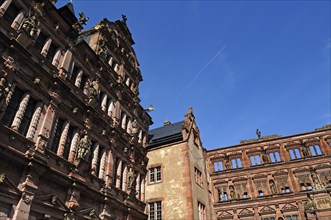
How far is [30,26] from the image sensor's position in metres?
13.3

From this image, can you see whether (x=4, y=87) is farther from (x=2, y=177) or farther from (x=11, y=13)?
(x=11, y=13)

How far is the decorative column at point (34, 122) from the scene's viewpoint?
41.3 feet

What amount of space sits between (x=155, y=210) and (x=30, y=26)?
60.1ft

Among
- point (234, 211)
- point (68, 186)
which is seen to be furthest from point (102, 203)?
point (234, 211)

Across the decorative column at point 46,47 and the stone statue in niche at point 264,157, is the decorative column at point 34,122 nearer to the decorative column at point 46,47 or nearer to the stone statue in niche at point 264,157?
the decorative column at point 46,47

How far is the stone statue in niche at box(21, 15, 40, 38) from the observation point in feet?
42.6

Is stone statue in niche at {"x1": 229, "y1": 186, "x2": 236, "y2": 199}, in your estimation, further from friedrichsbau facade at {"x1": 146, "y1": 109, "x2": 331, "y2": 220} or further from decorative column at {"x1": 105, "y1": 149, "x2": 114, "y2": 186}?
decorative column at {"x1": 105, "y1": 149, "x2": 114, "y2": 186}

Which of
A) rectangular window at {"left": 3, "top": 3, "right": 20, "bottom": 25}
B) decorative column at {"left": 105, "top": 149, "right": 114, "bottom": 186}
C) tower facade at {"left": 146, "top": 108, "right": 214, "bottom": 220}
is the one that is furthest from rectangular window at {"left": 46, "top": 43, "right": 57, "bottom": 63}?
tower facade at {"left": 146, "top": 108, "right": 214, "bottom": 220}

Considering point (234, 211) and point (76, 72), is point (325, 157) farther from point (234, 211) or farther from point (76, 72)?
point (76, 72)

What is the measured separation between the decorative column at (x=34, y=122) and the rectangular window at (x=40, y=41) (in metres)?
3.49

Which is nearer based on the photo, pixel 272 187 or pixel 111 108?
pixel 111 108

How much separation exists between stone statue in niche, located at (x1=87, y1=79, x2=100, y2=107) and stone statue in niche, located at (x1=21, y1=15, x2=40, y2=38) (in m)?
5.11

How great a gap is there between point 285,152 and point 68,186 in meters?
38.4

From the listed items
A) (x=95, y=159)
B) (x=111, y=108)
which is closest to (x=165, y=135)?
(x=111, y=108)
